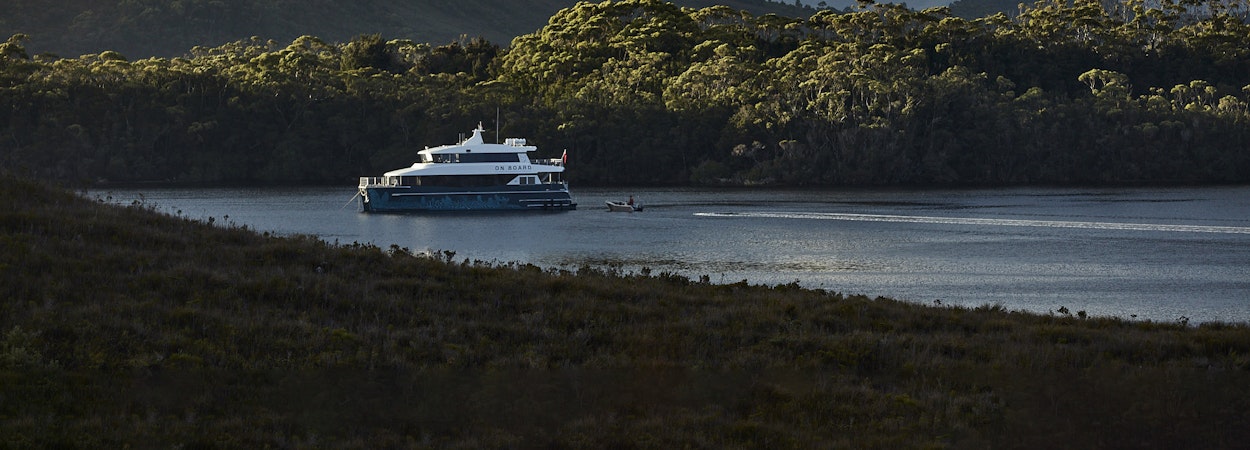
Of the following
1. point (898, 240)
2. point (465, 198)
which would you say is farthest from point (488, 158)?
point (898, 240)

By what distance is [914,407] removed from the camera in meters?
14.9

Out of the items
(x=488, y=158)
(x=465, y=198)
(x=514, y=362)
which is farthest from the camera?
(x=488, y=158)

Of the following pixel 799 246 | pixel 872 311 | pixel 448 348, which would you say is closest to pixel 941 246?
pixel 799 246

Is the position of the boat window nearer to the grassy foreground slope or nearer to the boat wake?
the boat wake

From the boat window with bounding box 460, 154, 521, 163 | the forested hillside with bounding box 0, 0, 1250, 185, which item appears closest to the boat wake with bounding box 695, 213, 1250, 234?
the boat window with bounding box 460, 154, 521, 163

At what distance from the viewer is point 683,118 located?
130625mm

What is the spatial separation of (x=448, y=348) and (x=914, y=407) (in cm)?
689

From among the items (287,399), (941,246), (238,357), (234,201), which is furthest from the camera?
(234,201)

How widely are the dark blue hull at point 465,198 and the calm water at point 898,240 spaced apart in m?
2.11

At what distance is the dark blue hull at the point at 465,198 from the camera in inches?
3157

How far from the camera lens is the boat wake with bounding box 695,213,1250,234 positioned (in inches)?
2425

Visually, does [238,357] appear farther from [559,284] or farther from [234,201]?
[234,201]

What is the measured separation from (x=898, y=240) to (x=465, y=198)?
32655 mm

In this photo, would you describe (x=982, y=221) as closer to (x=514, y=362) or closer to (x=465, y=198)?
(x=465, y=198)
